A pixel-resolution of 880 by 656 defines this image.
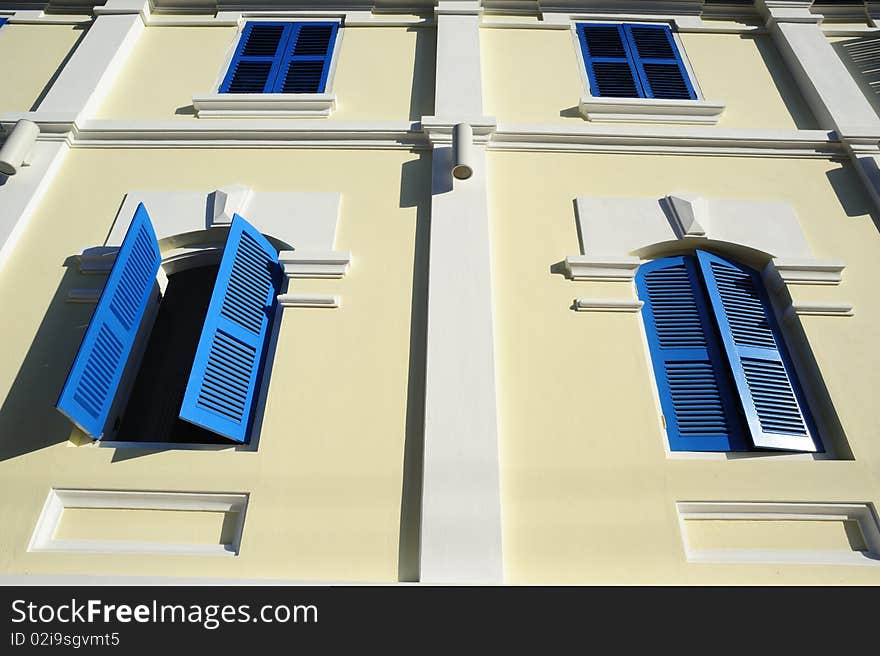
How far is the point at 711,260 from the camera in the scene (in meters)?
4.71

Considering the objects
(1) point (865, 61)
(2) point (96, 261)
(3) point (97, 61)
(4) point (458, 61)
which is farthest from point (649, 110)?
(3) point (97, 61)

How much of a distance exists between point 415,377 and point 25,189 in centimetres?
331

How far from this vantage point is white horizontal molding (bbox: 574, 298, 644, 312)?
14.3ft

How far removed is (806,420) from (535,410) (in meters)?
1.61

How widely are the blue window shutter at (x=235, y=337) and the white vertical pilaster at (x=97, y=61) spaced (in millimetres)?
2337

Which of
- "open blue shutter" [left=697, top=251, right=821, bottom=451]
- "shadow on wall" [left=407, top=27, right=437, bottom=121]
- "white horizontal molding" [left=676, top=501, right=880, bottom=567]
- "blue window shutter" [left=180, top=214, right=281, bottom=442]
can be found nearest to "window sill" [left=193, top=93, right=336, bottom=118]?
"shadow on wall" [left=407, top=27, right=437, bottom=121]

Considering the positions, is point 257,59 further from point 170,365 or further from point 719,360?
point 719,360

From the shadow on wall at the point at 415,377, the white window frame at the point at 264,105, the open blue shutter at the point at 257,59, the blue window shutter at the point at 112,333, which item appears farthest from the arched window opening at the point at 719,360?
the open blue shutter at the point at 257,59

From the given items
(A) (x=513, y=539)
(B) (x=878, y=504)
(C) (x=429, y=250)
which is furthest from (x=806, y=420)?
(C) (x=429, y=250)

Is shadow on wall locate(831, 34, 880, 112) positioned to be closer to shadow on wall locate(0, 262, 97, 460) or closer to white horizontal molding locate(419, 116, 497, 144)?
white horizontal molding locate(419, 116, 497, 144)

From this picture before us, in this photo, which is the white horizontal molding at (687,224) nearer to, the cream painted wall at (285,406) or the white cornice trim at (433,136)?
the white cornice trim at (433,136)

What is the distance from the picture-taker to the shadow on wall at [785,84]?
578 centimetres

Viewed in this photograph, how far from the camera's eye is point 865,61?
6180 millimetres
